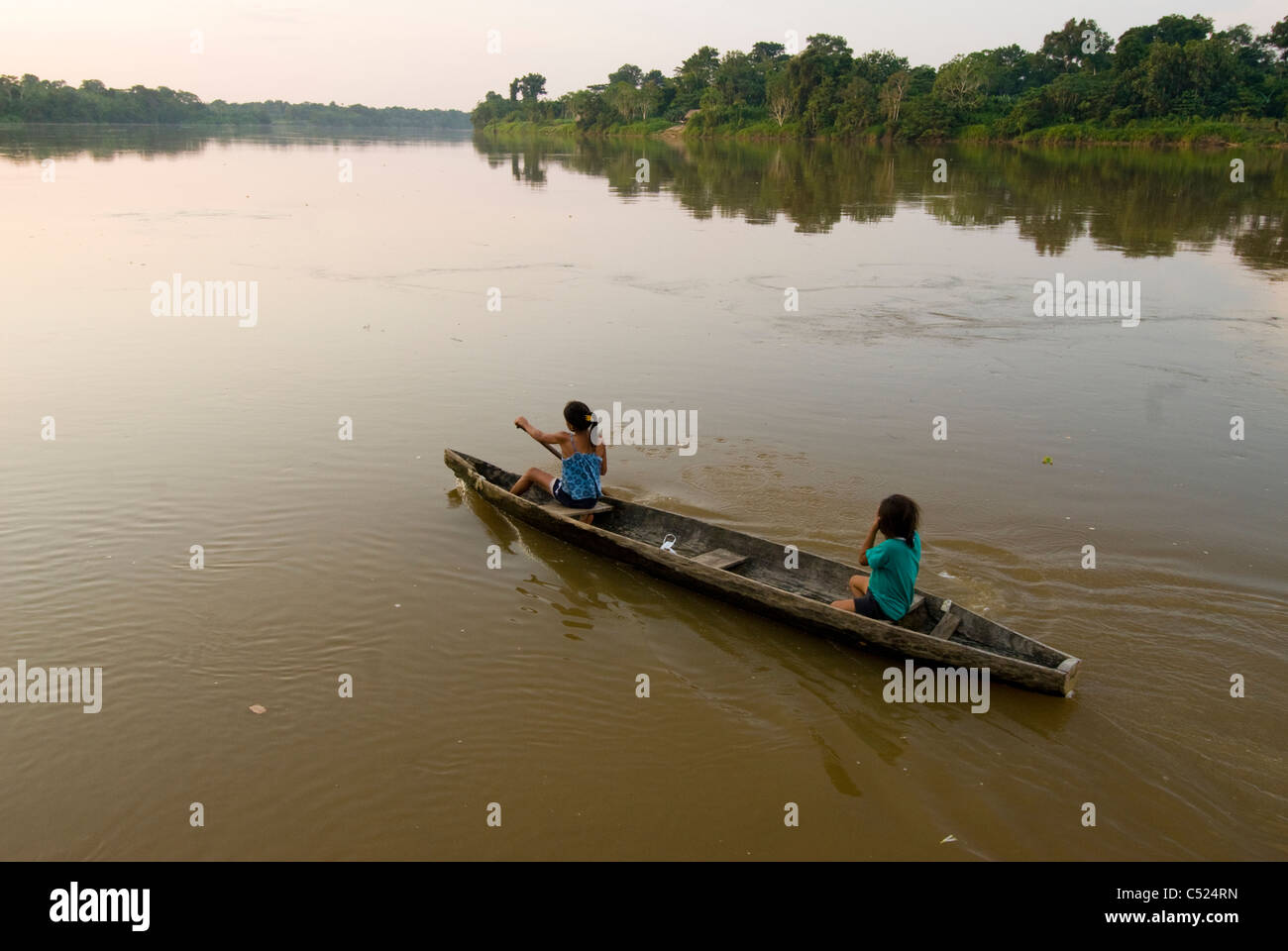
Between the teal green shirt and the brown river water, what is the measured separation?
41 cm

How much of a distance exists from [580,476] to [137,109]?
11532cm

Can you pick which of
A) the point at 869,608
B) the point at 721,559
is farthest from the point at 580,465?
the point at 869,608

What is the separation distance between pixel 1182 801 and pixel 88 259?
58.9 ft

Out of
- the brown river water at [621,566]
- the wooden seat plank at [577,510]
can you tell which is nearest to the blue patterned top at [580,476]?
the wooden seat plank at [577,510]

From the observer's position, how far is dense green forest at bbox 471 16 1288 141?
142 feet

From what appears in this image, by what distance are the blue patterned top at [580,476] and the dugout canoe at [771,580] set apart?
0.46 feet

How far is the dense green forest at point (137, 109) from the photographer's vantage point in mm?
82062

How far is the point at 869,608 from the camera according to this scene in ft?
17.0

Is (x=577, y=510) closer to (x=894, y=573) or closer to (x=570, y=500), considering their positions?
(x=570, y=500)

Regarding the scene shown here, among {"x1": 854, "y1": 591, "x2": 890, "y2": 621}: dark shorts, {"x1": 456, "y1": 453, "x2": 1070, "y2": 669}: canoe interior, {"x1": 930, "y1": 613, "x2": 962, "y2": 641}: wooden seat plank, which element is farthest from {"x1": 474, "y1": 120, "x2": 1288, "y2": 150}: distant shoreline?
{"x1": 854, "y1": 591, "x2": 890, "y2": 621}: dark shorts

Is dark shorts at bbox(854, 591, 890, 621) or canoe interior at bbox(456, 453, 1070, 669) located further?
dark shorts at bbox(854, 591, 890, 621)

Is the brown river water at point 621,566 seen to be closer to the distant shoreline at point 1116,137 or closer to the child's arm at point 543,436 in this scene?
the child's arm at point 543,436

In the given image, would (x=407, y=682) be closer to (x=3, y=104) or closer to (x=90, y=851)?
(x=90, y=851)

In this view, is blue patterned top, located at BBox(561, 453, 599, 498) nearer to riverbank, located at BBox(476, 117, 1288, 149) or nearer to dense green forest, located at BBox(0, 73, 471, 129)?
riverbank, located at BBox(476, 117, 1288, 149)
